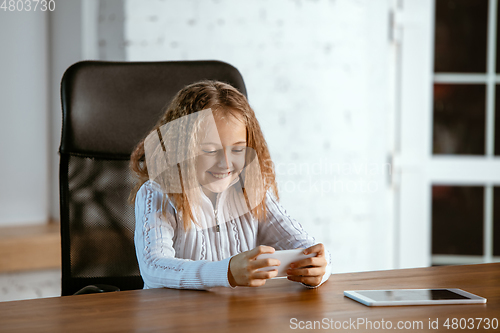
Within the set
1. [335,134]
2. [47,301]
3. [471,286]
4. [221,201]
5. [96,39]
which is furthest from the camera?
[335,134]

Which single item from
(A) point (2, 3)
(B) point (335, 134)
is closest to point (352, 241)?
(B) point (335, 134)

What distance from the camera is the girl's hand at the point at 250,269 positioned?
712mm

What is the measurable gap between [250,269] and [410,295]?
0.24 metres

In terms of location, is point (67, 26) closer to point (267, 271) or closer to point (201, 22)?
point (201, 22)

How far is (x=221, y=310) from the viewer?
2.09ft

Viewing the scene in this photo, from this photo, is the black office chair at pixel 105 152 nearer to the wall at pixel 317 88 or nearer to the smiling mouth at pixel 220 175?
the smiling mouth at pixel 220 175

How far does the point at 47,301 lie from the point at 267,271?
325mm

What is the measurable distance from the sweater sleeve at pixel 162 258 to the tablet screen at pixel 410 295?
22 cm

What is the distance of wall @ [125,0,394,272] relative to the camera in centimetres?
194

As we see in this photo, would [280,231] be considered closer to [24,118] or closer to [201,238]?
[201,238]

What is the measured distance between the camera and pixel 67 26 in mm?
1930
